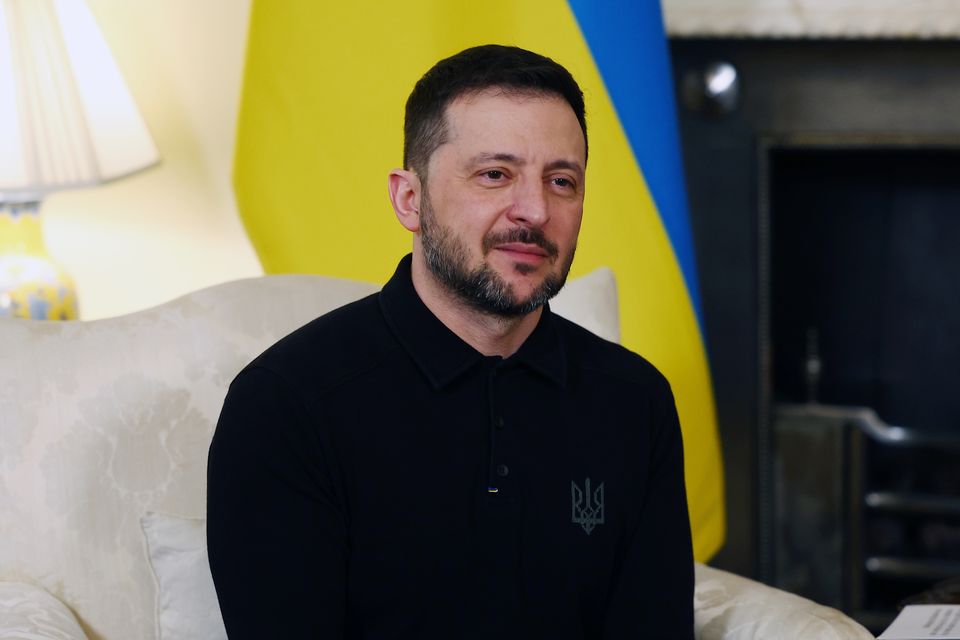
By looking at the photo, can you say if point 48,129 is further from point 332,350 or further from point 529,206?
point 529,206

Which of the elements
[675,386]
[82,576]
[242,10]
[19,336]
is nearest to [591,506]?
[82,576]

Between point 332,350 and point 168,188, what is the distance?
1.21 metres

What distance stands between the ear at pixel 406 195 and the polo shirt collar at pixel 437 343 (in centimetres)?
6

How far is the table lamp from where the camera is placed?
1893mm

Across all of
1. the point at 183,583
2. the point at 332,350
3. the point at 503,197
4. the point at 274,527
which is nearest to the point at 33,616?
the point at 183,583

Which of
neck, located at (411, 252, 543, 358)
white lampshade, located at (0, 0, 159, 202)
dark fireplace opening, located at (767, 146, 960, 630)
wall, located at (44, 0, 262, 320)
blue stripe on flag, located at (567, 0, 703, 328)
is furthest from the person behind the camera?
dark fireplace opening, located at (767, 146, 960, 630)

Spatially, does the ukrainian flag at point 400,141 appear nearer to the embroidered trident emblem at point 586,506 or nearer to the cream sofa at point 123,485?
the cream sofa at point 123,485

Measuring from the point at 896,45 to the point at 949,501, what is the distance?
3.53 ft

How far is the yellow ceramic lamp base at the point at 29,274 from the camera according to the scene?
1.89 m

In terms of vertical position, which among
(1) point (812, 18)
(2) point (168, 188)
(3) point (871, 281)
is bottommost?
(3) point (871, 281)

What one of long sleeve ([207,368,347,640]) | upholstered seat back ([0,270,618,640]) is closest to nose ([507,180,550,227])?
long sleeve ([207,368,347,640])

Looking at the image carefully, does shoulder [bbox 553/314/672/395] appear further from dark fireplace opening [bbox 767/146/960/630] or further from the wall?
dark fireplace opening [bbox 767/146/960/630]

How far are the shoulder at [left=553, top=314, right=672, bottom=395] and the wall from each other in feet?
3.72

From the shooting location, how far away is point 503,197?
1.20 m
